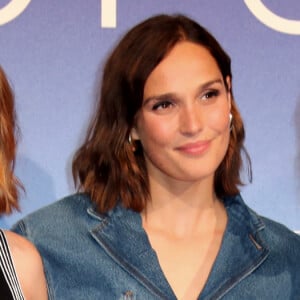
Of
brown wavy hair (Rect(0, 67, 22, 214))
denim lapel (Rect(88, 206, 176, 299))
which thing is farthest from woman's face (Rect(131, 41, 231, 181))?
brown wavy hair (Rect(0, 67, 22, 214))

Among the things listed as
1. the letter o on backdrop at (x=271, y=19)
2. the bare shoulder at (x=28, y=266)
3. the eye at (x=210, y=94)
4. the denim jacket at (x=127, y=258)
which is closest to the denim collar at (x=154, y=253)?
the denim jacket at (x=127, y=258)

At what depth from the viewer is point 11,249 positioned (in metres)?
1.35

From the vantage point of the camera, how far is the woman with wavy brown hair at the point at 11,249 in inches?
52.2

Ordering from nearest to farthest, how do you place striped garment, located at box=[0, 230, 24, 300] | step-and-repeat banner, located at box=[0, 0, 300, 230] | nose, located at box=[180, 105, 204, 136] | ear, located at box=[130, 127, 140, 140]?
striped garment, located at box=[0, 230, 24, 300]
nose, located at box=[180, 105, 204, 136]
ear, located at box=[130, 127, 140, 140]
step-and-repeat banner, located at box=[0, 0, 300, 230]

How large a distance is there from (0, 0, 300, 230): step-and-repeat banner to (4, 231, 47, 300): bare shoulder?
313 mm

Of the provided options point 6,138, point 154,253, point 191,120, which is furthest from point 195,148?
point 6,138

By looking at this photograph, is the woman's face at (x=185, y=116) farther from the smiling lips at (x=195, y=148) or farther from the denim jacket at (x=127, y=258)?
the denim jacket at (x=127, y=258)

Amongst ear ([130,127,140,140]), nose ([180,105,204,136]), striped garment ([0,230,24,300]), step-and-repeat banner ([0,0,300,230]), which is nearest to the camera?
striped garment ([0,230,24,300])

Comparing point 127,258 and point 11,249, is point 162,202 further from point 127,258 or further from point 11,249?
point 11,249

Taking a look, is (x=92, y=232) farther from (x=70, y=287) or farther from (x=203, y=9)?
(x=203, y=9)

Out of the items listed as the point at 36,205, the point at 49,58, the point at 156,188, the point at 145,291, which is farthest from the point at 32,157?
the point at 145,291

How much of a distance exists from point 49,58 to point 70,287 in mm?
530

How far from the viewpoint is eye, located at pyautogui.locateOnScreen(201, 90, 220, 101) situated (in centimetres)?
146

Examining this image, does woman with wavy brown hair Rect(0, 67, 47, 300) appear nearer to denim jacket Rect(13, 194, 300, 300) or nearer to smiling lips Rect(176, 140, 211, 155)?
denim jacket Rect(13, 194, 300, 300)
